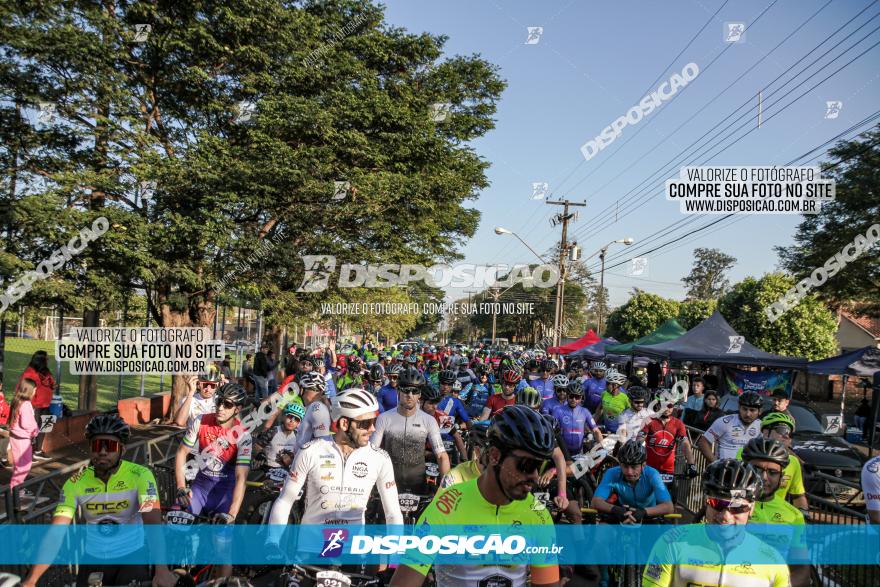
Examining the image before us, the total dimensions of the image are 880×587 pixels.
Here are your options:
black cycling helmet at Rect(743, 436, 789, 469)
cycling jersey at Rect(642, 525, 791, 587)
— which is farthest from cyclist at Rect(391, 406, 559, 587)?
black cycling helmet at Rect(743, 436, 789, 469)

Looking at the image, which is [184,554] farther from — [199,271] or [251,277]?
[251,277]

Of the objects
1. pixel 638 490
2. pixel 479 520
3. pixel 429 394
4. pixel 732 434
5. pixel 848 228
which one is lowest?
pixel 638 490

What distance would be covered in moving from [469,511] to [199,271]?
15148 mm

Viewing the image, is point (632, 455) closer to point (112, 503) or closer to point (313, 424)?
point (313, 424)

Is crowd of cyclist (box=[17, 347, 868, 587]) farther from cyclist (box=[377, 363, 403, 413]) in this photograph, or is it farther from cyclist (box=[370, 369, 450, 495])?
cyclist (box=[377, 363, 403, 413])

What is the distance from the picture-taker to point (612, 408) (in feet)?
36.3

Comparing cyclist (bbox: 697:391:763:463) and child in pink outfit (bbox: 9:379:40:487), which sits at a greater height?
cyclist (bbox: 697:391:763:463)

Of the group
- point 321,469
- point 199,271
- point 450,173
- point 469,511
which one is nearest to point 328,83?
point 450,173

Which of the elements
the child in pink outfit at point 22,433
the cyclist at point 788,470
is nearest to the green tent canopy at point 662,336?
the cyclist at point 788,470

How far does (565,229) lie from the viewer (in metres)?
34.2

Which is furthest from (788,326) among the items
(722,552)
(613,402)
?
(722,552)

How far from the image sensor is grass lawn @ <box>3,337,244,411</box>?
23672 mm

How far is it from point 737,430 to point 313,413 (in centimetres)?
503

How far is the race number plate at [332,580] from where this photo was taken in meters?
3.35
